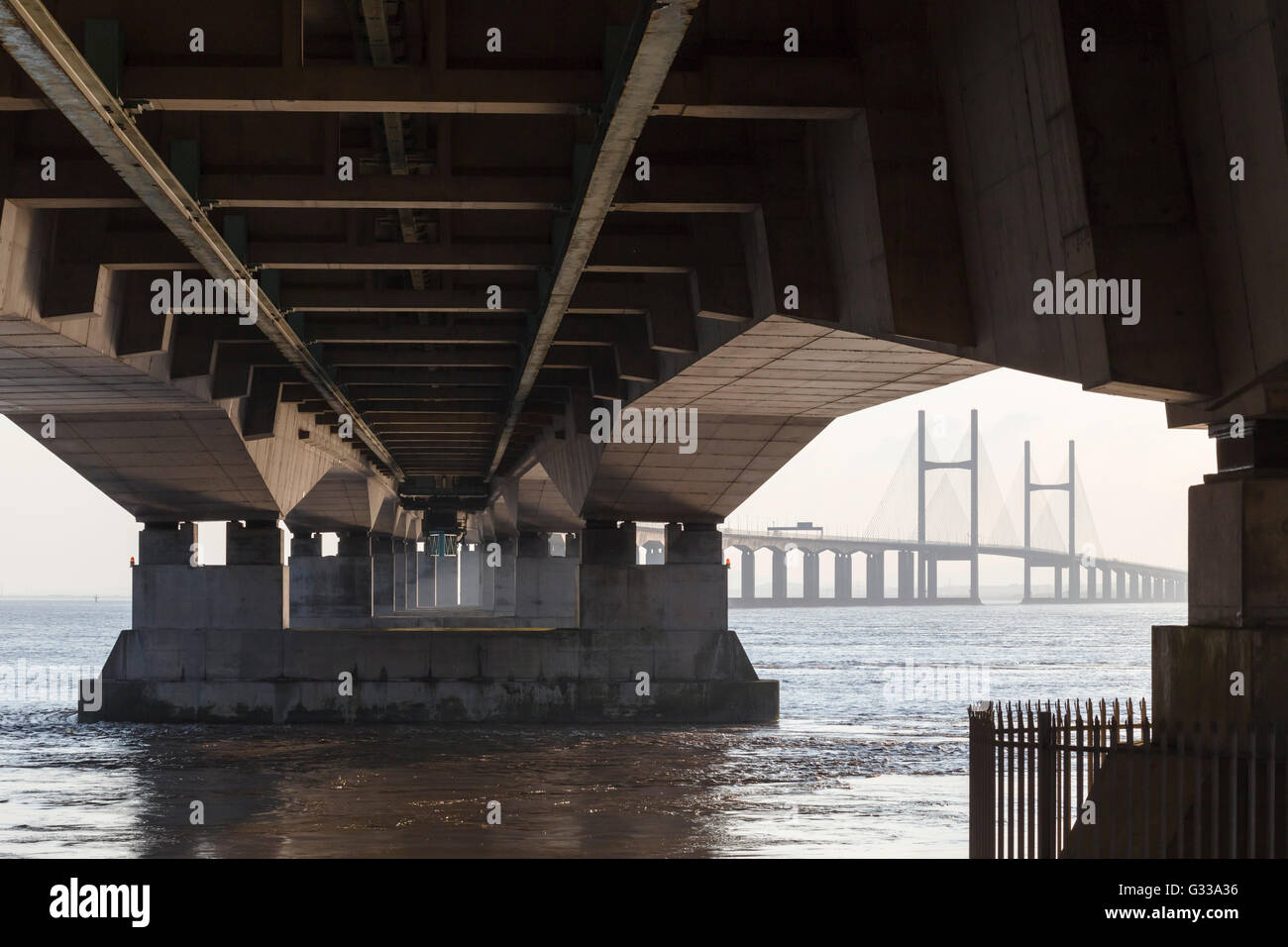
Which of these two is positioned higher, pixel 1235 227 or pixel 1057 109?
pixel 1057 109

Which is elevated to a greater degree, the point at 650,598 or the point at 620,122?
the point at 620,122

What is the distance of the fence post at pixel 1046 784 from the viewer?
41.7 ft

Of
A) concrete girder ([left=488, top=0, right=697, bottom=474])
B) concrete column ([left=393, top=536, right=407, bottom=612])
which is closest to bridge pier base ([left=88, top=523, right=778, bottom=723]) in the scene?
concrete girder ([left=488, top=0, right=697, bottom=474])

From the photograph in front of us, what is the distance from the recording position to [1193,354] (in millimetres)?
11656

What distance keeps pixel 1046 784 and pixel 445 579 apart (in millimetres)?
164045

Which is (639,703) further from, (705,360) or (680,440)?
(705,360)

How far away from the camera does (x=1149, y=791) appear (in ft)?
39.0

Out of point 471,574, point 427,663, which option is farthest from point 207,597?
point 471,574

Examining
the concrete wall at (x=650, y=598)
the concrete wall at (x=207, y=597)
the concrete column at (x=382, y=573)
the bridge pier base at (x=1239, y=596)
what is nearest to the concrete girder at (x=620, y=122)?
the bridge pier base at (x=1239, y=596)

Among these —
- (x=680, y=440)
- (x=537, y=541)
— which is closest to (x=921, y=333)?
(x=680, y=440)

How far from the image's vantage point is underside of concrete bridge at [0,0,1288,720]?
37.8 ft

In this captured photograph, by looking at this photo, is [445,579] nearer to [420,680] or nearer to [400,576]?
[400,576]

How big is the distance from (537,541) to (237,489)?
3819cm

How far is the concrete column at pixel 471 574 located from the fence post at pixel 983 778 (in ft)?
447
